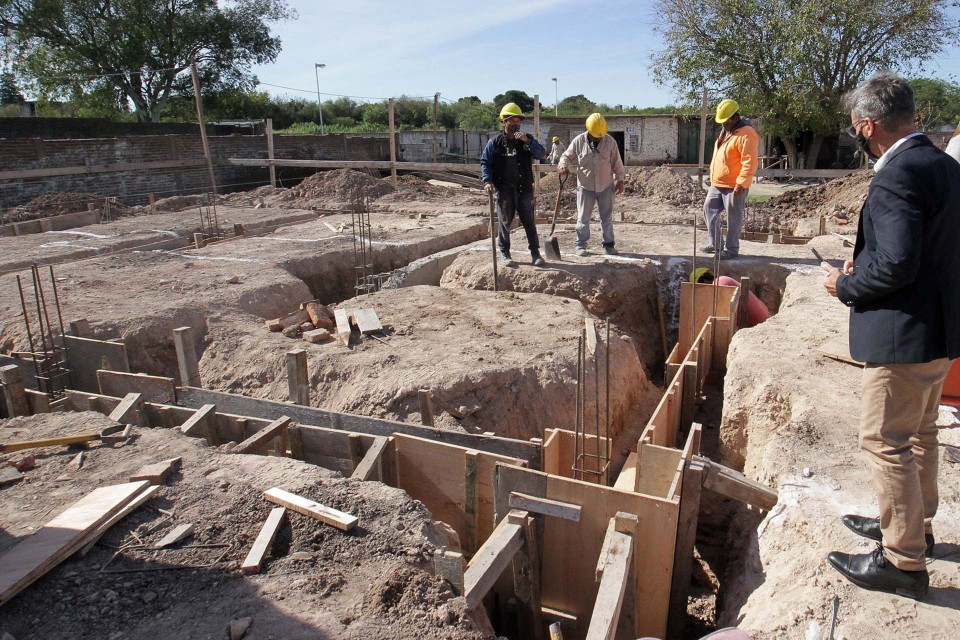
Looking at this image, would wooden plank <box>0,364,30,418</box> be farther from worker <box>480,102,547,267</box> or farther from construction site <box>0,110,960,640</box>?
worker <box>480,102,547,267</box>

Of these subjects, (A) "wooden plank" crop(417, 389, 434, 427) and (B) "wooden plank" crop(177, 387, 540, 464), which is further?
(A) "wooden plank" crop(417, 389, 434, 427)

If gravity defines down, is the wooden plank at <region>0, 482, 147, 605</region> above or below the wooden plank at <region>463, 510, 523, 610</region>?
above

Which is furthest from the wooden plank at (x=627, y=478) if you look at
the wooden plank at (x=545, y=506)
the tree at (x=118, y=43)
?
the tree at (x=118, y=43)

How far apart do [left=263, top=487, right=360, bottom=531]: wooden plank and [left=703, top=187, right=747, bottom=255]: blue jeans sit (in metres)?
5.74

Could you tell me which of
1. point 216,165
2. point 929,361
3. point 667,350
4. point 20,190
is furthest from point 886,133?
point 216,165

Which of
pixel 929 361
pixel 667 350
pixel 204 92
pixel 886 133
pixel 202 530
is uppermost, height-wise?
pixel 204 92

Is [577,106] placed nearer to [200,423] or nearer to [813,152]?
[813,152]

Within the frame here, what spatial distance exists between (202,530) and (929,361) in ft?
10.3

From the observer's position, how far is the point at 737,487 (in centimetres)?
362

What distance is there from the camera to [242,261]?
9.67m

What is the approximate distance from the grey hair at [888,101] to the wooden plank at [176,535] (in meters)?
3.39

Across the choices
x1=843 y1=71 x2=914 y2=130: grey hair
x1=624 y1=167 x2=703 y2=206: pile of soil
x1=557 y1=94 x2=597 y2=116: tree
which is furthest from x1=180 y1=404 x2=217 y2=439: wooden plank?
x1=557 y1=94 x2=597 y2=116: tree

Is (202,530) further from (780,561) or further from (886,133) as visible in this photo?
(886,133)

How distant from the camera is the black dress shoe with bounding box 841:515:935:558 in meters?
2.81
